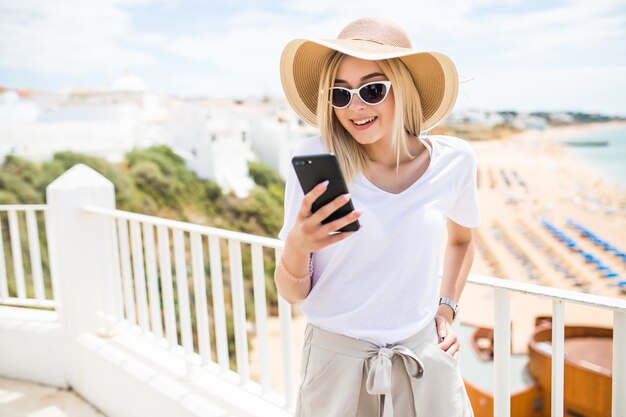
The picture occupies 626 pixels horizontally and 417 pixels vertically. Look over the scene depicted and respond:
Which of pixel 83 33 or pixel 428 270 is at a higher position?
pixel 83 33

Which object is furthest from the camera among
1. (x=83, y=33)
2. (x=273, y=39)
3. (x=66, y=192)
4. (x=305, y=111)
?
(x=273, y=39)

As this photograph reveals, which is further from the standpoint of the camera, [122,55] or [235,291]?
[122,55]

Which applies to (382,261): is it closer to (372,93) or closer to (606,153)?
(372,93)

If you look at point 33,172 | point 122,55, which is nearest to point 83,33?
point 122,55

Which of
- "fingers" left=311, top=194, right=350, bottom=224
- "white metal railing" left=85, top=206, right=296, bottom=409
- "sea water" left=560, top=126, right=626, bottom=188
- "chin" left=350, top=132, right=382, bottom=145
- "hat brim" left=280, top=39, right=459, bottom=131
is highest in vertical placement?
"hat brim" left=280, top=39, right=459, bottom=131

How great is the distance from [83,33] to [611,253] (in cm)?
5425

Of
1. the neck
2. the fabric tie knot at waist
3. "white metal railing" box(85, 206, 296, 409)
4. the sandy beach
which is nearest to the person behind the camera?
the fabric tie knot at waist

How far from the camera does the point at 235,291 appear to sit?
203cm

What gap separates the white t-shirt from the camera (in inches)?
40.9

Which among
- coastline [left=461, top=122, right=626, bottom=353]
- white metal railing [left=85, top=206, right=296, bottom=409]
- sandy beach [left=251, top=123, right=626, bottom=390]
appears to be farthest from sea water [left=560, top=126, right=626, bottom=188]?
white metal railing [left=85, top=206, right=296, bottom=409]

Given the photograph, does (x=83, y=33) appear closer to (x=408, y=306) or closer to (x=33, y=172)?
(x=33, y=172)

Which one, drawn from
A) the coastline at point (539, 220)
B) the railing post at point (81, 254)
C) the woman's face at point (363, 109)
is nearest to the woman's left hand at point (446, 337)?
the woman's face at point (363, 109)

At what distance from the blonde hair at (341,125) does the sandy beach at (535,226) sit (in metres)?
18.6

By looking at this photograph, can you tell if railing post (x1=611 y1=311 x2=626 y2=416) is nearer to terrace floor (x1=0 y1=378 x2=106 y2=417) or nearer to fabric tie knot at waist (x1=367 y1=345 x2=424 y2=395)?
fabric tie knot at waist (x1=367 y1=345 x2=424 y2=395)
